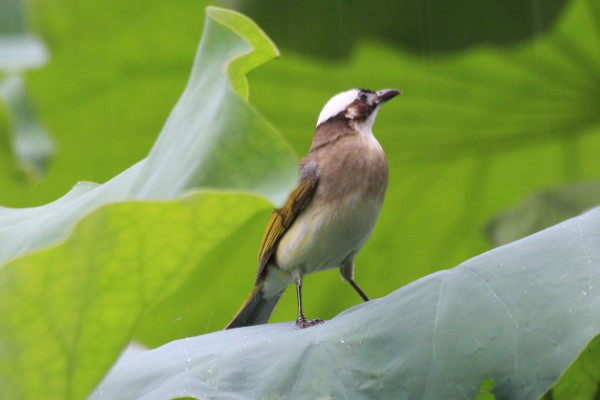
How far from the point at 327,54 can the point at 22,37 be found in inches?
41.6

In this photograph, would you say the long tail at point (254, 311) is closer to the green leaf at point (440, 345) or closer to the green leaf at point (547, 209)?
the green leaf at point (547, 209)

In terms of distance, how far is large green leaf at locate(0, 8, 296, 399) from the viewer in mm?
764

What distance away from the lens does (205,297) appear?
108 inches

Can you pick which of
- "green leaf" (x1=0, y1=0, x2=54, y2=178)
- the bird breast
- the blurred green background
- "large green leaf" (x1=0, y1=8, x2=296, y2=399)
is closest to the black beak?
the bird breast

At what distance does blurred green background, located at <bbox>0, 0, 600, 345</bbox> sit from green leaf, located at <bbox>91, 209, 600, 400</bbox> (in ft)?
4.46

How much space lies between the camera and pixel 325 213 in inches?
94.3

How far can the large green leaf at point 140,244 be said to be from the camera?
0.76m

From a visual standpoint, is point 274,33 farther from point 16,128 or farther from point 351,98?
point 16,128

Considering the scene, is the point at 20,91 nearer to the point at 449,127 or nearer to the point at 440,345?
the point at 449,127

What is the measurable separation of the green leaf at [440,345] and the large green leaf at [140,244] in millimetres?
307

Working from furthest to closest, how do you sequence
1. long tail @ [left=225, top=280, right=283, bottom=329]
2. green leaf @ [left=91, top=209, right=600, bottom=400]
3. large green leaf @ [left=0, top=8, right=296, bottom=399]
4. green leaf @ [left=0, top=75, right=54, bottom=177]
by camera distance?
green leaf @ [left=0, top=75, right=54, bottom=177], long tail @ [left=225, top=280, right=283, bottom=329], green leaf @ [left=91, top=209, right=600, bottom=400], large green leaf @ [left=0, top=8, right=296, bottom=399]

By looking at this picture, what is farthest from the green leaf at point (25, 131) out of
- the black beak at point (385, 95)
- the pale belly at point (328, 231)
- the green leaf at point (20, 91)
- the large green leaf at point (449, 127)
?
the black beak at point (385, 95)

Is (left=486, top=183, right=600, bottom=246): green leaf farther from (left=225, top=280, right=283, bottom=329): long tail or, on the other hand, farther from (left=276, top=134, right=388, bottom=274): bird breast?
(left=225, top=280, right=283, bottom=329): long tail

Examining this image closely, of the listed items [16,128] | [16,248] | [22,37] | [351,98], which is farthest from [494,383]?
[16,128]
